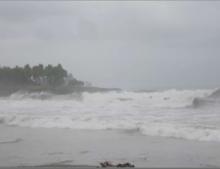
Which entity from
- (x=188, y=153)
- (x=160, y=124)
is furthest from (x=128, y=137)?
(x=188, y=153)

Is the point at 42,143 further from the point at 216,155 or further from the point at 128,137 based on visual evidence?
the point at 216,155

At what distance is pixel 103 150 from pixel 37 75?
52.7 metres

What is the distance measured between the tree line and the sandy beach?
4783cm

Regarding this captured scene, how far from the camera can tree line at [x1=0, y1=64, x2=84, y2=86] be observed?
60688 mm

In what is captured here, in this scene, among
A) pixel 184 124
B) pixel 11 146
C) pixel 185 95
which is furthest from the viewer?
pixel 185 95

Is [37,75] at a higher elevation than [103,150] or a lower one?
higher

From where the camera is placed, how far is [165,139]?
11984mm

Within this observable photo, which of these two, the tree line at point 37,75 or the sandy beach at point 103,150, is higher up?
the tree line at point 37,75

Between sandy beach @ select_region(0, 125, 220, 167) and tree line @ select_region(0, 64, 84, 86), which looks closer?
sandy beach @ select_region(0, 125, 220, 167)

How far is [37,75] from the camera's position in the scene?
61.6 m

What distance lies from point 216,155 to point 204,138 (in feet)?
8.76

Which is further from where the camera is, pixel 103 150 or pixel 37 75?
pixel 37 75

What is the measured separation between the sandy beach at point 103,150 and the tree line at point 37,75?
47834mm

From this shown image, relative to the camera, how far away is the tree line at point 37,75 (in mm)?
60688
